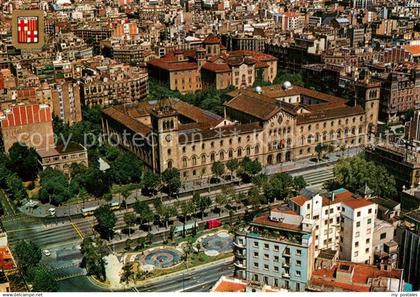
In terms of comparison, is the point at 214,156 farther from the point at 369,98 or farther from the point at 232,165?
the point at 369,98

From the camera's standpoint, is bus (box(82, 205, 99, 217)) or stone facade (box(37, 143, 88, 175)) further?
stone facade (box(37, 143, 88, 175))

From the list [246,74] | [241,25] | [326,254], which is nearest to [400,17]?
[241,25]

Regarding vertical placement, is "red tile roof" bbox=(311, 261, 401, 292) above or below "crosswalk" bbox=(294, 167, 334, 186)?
above

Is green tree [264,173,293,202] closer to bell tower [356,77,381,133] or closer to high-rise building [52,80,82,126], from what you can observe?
bell tower [356,77,381,133]

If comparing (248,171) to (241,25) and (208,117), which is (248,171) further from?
(241,25)

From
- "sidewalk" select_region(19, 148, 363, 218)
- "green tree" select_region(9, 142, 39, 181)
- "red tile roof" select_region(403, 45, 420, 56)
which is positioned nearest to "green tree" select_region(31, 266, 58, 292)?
"sidewalk" select_region(19, 148, 363, 218)

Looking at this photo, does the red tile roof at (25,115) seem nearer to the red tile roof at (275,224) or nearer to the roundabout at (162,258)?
the roundabout at (162,258)

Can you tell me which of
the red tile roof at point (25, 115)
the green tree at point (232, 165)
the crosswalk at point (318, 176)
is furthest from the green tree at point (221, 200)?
the red tile roof at point (25, 115)
